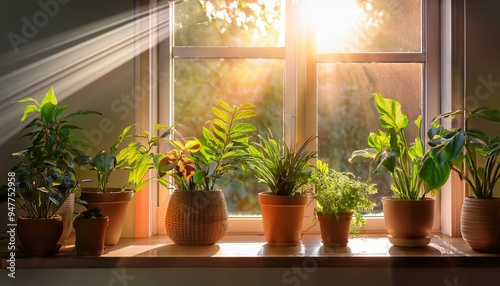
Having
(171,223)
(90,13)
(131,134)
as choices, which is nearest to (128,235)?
(171,223)

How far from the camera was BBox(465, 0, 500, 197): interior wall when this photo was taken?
245 cm

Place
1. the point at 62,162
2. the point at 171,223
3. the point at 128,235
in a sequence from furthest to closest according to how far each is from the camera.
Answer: the point at 128,235 → the point at 171,223 → the point at 62,162

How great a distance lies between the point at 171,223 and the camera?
2.33 m

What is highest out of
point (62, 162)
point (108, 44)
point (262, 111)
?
point (108, 44)

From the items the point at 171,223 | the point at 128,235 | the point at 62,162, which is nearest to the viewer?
the point at 62,162

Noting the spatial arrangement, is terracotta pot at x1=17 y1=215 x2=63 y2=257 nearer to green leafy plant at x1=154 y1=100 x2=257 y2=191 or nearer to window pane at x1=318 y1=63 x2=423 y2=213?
green leafy plant at x1=154 y1=100 x2=257 y2=191

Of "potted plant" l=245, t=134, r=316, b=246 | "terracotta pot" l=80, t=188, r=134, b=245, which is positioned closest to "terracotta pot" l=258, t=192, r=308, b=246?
"potted plant" l=245, t=134, r=316, b=246

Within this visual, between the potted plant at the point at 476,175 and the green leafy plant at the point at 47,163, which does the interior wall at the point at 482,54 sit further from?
the green leafy plant at the point at 47,163

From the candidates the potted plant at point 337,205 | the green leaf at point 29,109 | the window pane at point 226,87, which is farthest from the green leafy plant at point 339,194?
the green leaf at point 29,109

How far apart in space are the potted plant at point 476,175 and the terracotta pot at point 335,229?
0.38m

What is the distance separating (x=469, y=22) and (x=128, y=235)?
70.6 inches

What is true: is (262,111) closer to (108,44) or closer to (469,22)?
(108,44)

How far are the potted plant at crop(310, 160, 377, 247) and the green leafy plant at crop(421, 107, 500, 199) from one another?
0.29 metres

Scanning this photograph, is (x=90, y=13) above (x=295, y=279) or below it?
above
